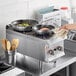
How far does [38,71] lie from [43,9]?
682 millimetres

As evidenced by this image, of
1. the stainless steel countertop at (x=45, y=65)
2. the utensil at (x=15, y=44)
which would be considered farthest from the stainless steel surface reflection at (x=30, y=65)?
the utensil at (x=15, y=44)

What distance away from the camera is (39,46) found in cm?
149

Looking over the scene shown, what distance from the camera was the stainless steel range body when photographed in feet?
4.84

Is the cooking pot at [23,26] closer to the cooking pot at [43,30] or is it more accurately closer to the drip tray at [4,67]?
the cooking pot at [43,30]

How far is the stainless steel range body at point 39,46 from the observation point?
1.47m

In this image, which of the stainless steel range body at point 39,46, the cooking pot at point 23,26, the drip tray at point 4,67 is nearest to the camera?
the drip tray at point 4,67

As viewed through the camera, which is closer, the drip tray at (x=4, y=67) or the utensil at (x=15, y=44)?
the drip tray at (x=4, y=67)

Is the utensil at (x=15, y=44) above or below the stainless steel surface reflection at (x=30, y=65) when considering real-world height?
above

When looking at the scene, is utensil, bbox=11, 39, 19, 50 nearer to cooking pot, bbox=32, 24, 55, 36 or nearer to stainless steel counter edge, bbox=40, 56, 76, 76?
cooking pot, bbox=32, 24, 55, 36

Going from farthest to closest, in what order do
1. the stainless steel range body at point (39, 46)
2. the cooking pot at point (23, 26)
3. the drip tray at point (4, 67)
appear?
the cooking pot at point (23, 26)
the stainless steel range body at point (39, 46)
the drip tray at point (4, 67)

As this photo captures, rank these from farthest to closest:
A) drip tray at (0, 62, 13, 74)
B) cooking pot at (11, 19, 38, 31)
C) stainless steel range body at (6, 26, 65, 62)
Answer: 1. cooking pot at (11, 19, 38, 31)
2. stainless steel range body at (6, 26, 65, 62)
3. drip tray at (0, 62, 13, 74)

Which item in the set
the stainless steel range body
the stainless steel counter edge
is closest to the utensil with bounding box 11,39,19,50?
the stainless steel range body

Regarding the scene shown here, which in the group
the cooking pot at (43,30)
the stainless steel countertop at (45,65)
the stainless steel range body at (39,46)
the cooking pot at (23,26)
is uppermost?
the cooking pot at (23,26)

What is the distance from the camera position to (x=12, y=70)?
1376mm
